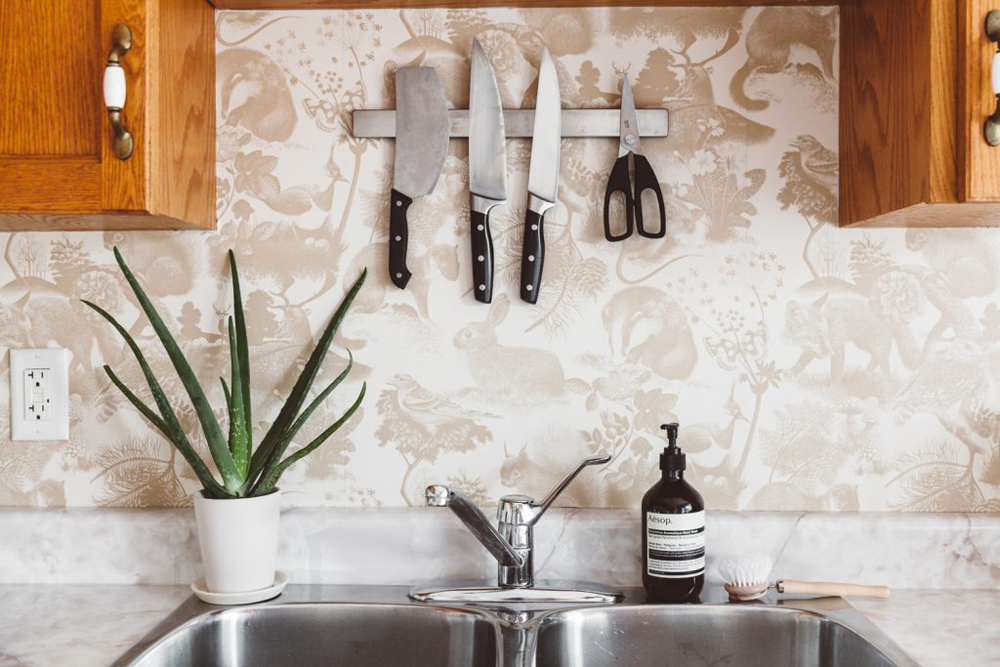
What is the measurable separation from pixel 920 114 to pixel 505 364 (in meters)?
0.64

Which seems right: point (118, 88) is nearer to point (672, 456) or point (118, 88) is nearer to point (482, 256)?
point (482, 256)

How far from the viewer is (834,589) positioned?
3.79 feet

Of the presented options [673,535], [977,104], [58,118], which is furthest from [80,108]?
[977,104]

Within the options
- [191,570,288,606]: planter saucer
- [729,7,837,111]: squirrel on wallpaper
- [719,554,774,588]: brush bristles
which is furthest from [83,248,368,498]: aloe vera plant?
[729,7,837,111]: squirrel on wallpaper

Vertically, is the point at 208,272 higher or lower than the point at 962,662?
higher

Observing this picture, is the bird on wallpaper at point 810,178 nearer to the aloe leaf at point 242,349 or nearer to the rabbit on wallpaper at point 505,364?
the rabbit on wallpaper at point 505,364

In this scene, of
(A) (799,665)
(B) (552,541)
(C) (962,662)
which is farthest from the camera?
(B) (552,541)

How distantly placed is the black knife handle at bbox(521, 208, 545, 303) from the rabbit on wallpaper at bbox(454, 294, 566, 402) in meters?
0.04

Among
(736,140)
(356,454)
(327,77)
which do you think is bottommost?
(356,454)

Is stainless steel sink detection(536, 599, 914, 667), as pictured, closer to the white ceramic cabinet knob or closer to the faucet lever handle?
the faucet lever handle

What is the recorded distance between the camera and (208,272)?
1.28 metres

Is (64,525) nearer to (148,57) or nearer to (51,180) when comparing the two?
(51,180)

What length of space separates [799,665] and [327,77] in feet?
3.52

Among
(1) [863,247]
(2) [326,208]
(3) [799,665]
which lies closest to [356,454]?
(2) [326,208]
